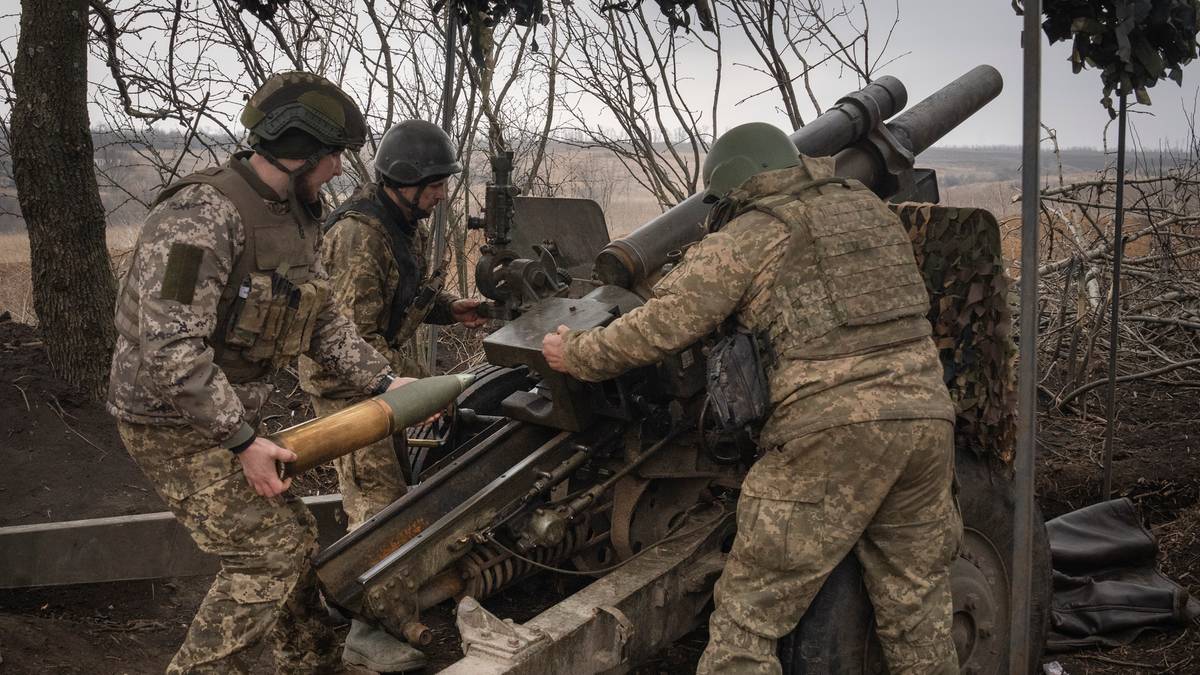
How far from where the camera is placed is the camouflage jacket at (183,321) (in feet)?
9.89

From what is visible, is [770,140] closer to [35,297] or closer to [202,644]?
[202,644]

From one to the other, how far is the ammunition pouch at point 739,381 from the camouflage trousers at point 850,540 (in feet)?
0.55

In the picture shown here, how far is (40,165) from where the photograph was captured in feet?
20.0

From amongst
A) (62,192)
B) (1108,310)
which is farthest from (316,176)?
(1108,310)

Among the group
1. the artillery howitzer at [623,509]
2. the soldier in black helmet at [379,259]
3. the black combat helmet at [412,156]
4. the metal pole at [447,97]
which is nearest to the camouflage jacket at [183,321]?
the artillery howitzer at [623,509]

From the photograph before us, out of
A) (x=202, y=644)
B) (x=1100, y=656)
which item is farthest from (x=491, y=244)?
(x=1100, y=656)

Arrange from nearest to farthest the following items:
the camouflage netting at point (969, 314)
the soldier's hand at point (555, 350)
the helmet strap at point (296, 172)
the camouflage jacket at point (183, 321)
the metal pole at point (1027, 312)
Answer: the metal pole at point (1027, 312), the camouflage jacket at point (183, 321), the helmet strap at point (296, 172), the soldier's hand at point (555, 350), the camouflage netting at point (969, 314)

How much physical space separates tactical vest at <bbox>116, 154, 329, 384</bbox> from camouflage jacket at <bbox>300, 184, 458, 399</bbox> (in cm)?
110

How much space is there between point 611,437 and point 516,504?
1.45 feet

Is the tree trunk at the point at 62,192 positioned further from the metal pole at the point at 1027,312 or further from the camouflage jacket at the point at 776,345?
the metal pole at the point at 1027,312

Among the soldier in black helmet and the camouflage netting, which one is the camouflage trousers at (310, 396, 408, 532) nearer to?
the soldier in black helmet

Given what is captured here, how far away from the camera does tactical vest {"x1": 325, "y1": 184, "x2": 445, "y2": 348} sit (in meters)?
4.76

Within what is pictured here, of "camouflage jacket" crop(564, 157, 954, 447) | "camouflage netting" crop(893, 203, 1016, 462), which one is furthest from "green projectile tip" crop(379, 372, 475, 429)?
"camouflage netting" crop(893, 203, 1016, 462)

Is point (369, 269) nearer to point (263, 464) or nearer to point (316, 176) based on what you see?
point (316, 176)
